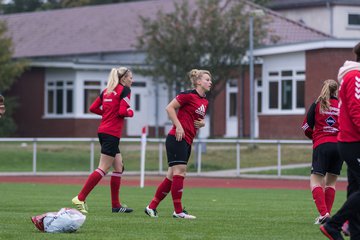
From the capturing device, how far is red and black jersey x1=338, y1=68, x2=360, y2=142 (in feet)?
33.6

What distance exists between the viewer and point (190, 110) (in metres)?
14.3

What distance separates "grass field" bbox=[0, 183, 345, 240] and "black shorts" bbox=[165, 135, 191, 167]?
83 centimetres

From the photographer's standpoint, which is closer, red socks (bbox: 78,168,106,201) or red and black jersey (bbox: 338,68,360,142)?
red and black jersey (bbox: 338,68,360,142)

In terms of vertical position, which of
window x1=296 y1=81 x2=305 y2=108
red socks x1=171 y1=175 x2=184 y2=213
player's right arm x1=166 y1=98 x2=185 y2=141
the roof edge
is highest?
the roof edge

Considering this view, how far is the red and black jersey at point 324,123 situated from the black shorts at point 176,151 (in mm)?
1734

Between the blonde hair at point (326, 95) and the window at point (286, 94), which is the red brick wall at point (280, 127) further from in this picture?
the blonde hair at point (326, 95)

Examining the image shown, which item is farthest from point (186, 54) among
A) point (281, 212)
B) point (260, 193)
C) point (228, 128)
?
point (281, 212)

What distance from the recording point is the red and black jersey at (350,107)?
10.2 meters

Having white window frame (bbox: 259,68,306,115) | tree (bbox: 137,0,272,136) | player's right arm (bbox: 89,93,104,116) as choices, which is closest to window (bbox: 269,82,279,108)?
white window frame (bbox: 259,68,306,115)

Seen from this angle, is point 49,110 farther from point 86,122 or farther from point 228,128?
point 228,128

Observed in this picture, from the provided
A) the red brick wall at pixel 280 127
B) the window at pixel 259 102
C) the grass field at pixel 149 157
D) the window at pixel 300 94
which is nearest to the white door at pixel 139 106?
the window at pixel 259 102

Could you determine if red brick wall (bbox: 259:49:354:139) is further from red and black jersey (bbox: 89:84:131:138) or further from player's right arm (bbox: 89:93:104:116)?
red and black jersey (bbox: 89:84:131:138)

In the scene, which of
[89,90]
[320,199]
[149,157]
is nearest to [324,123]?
[320,199]

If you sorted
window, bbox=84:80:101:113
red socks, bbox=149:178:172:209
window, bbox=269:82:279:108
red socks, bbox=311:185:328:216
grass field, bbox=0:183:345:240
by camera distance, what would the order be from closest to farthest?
grass field, bbox=0:183:345:240 → red socks, bbox=311:185:328:216 → red socks, bbox=149:178:172:209 → window, bbox=269:82:279:108 → window, bbox=84:80:101:113
